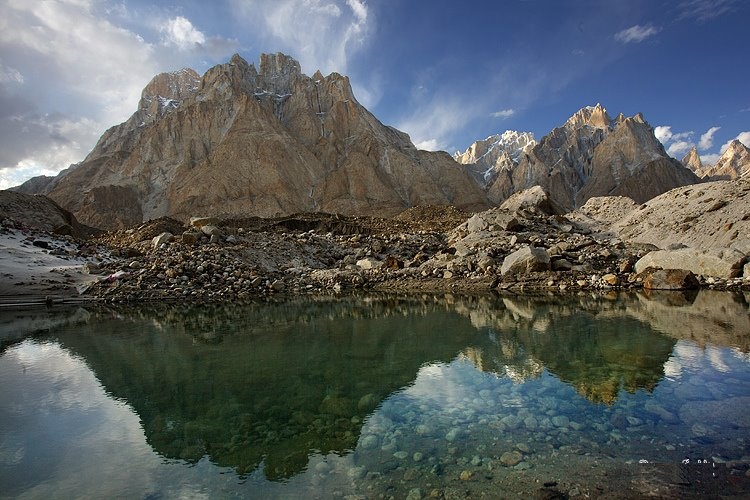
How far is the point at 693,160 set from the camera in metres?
161

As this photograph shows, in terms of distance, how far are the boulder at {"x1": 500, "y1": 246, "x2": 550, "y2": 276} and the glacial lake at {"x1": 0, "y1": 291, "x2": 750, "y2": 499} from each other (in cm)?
612

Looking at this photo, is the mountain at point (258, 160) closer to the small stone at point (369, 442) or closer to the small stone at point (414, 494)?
the small stone at point (369, 442)

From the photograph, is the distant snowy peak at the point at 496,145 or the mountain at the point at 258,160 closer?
the mountain at the point at 258,160

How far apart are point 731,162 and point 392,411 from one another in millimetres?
178395

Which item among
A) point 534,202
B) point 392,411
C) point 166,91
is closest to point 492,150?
point 166,91

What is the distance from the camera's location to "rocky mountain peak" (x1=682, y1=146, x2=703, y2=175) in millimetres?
158000

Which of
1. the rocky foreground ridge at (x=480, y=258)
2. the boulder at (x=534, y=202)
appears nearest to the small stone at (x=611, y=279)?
the rocky foreground ridge at (x=480, y=258)

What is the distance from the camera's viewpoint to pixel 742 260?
14133mm

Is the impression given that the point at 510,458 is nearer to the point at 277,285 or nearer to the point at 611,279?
the point at 611,279

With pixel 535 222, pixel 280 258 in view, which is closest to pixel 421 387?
pixel 280 258

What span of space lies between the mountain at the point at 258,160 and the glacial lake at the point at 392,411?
6714 centimetres

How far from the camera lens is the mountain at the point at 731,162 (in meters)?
136

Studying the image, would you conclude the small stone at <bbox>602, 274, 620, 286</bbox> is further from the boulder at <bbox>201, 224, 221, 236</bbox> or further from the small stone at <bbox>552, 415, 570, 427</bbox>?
the boulder at <bbox>201, 224, 221, 236</bbox>

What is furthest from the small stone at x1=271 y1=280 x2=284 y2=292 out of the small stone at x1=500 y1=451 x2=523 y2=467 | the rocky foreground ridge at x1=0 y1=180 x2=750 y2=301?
the small stone at x1=500 y1=451 x2=523 y2=467
